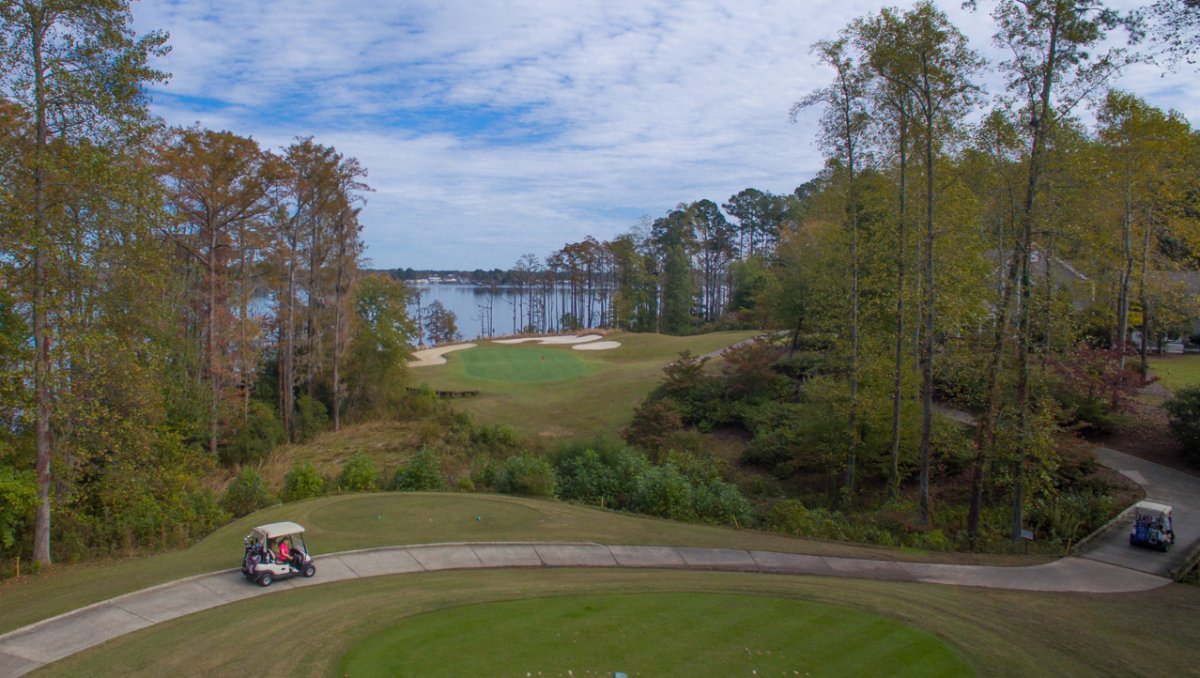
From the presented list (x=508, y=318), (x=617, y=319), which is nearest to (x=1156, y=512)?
(x=617, y=319)

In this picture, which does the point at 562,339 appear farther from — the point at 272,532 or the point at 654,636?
the point at 654,636

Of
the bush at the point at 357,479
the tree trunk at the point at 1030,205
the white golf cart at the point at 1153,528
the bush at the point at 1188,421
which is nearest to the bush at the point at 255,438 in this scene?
the bush at the point at 357,479

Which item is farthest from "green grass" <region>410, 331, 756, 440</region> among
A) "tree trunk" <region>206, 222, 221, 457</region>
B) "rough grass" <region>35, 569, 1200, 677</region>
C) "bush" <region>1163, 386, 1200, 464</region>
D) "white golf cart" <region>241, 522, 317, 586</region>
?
"bush" <region>1163, 386, 1200, 464</region>

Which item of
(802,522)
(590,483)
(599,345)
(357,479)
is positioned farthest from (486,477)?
(599,345)

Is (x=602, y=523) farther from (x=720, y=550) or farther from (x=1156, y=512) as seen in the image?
(x=1156, y=512)

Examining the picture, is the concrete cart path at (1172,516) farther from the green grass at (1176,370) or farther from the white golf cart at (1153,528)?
the green grass at (1176,370)

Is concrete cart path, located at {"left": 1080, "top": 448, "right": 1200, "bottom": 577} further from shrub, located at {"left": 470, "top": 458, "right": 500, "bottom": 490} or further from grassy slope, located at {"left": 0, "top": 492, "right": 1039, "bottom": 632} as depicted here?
shrub, located at {"left": 470, "top": 458, "right": 500, "bottom": 490}

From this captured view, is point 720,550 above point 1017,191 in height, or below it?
below
